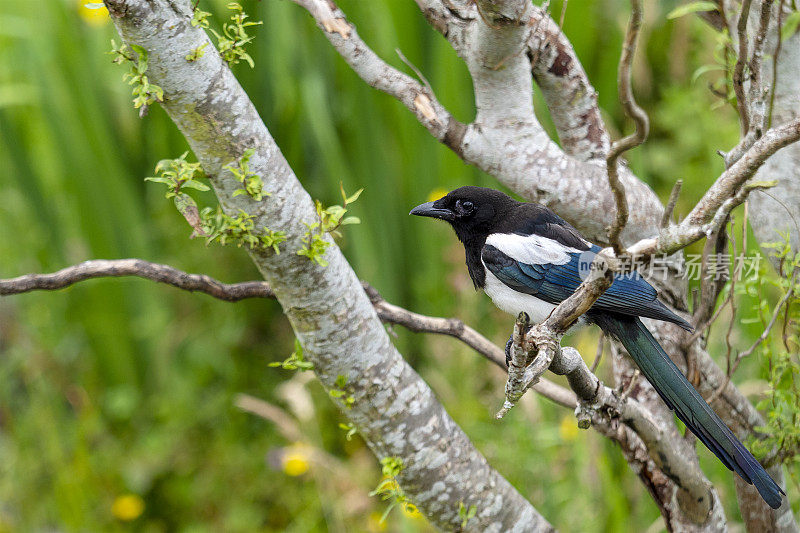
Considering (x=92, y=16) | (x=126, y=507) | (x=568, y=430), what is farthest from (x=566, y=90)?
(x=92, y=16)

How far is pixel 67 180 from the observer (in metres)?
3.04

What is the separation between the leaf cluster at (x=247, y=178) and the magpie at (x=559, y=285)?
586 mm

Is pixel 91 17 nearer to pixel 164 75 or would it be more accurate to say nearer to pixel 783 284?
pixel 164 75

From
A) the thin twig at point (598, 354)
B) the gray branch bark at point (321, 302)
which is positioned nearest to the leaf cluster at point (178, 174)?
the gray branch bark at point (321, 302)

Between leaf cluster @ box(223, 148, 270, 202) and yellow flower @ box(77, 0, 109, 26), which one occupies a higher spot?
leaf cluster @ box(223, 148, 270, 202)

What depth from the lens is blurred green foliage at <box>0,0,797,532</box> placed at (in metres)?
2.71

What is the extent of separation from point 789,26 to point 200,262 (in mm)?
2171

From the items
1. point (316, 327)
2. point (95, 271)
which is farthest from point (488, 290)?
point (95, 271)

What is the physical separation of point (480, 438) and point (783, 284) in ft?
3.97

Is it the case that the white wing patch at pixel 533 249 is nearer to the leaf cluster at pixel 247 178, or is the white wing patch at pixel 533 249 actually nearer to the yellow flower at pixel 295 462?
the leaf cluster at pixel 247 178

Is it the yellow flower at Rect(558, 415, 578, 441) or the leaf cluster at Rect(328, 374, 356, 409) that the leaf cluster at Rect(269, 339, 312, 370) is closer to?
the leaf cluster at Rect(328, 374, 356, 409)

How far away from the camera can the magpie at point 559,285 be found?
4.37 ft

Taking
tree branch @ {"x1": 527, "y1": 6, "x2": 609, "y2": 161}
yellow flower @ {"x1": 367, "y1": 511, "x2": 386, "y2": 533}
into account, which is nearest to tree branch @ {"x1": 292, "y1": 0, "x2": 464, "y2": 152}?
tree branch @ {"x1": 527, "y1": 6, "x2": 609, "y2": 161}

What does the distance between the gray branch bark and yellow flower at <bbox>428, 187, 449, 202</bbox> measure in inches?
57.5
